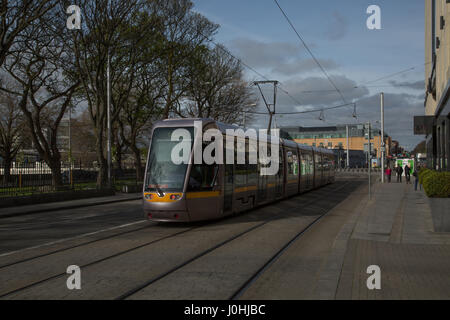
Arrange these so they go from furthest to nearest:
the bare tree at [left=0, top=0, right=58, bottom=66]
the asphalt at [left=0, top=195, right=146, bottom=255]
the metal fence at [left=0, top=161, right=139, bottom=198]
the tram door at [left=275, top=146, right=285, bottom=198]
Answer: the tram door at [left=275, top=146, right=285, bottom=198] < the metal fence at [left=0, top=161, right=139, bottom=198] < the bare tree at [left=0, top=0, right=58, bottom=66] < the asphalt at [left=0, top=195, right=146, bottom=255]

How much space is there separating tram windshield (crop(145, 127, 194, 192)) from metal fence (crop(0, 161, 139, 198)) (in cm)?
966

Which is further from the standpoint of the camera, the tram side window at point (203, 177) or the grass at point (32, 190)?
the grass at point (32, 190)

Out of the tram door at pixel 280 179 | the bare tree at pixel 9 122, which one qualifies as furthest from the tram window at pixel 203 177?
the bare tree at pixel 9 122

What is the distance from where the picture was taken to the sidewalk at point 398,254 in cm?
593

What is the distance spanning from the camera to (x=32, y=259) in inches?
333

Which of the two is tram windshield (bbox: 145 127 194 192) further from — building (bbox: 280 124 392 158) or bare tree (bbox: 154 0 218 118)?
building (bbox: 280 124 392 158)

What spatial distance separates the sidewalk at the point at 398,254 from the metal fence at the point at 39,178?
14.2 metres

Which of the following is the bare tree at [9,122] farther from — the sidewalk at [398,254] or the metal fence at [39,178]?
the sidewalk at [398,254]

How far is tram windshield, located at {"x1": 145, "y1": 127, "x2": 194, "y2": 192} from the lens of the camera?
12.0 m

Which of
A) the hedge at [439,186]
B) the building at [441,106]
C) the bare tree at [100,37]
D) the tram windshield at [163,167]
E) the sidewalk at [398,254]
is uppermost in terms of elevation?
the bare tree at [100,37]

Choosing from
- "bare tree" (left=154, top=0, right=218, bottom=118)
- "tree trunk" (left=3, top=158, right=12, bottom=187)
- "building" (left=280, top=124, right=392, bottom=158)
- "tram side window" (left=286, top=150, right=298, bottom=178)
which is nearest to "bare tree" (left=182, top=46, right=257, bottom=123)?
"bare tree" (left=154, top=0, right=218, bottom=118)

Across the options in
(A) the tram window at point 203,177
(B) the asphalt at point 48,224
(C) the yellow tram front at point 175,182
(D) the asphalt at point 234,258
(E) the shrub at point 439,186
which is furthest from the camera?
(A) the tram window at point 203,177

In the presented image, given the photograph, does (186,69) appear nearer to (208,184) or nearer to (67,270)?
(208,184)
